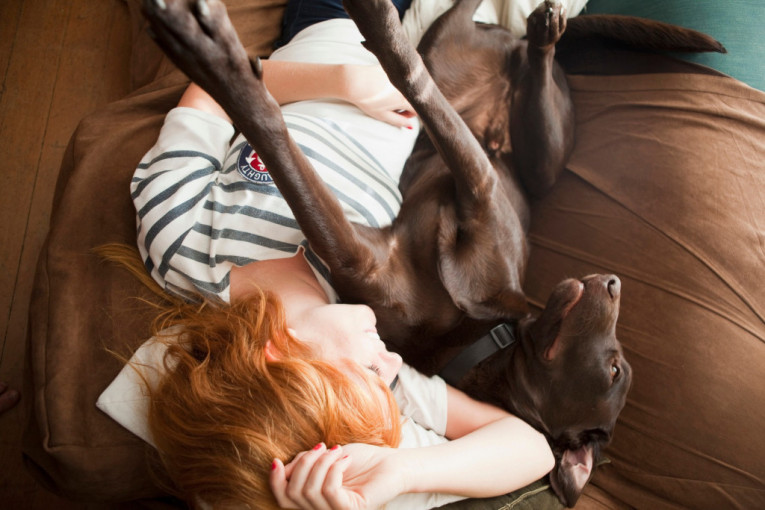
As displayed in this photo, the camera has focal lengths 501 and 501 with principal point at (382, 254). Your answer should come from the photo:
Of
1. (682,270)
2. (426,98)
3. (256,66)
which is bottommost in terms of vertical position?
(682,270)

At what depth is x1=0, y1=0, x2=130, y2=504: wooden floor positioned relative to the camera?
2.08 m

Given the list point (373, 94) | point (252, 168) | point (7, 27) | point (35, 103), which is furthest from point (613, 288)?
point (7, 27)

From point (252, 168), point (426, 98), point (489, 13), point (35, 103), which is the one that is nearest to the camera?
point (426, 98)

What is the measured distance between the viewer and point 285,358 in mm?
1175

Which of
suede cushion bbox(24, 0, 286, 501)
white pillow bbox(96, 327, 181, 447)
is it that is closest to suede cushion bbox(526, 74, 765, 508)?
white pillow bbox(96, 327, 181, 447)

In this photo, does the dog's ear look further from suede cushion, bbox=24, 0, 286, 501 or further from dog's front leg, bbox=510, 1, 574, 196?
suede cushion, bbox=24, 0, 286, 501

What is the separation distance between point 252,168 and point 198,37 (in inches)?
20.5

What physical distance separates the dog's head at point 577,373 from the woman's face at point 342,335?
0.51 meters

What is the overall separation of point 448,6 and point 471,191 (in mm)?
1018

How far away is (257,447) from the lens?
3.55 ft

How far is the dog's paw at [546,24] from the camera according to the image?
1.52m

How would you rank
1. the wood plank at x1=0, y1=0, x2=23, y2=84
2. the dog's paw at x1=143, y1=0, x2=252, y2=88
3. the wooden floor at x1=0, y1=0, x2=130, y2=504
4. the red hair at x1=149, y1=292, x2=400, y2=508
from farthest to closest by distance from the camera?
the wood plank at x1=0, y1=0, x2=23, y2=84 → the wooden floor at x1=0, y1=0, x2=130, y2=504 → the red hair at x1=149, y1=292, x2=400, y2=508 → the dog's paw at x1=143, y1=0, x2=252, y2=88

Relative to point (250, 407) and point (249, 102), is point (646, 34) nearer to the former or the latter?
point (249, 102)

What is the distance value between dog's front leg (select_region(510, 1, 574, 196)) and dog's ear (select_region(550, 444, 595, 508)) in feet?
2.89
